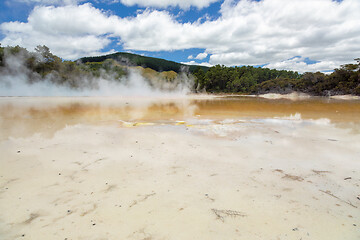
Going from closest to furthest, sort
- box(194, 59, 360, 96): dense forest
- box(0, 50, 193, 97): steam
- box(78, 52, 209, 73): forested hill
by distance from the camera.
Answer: box(0, 50, 193, 97): steam → box(194, 59, 360, 96): dense forest → box(78, 52, 209, 73): forested hill

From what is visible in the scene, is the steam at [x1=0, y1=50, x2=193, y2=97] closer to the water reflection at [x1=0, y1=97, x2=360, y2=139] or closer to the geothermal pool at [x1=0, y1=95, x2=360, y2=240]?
the water reflection at [x1=0, y1=97, x2=360, y2=139]

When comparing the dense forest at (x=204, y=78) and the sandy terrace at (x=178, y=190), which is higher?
the dense forest at (x=204, y=78)

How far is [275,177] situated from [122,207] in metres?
2.35

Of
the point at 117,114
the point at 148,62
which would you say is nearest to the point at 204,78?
the point at 117,114

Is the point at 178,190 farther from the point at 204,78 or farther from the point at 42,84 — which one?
the point at 204,78

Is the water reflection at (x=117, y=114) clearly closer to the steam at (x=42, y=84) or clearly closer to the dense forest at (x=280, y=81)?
the steam at (x=42, y=84)

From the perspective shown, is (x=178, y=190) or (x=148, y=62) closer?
(x=178, y=190)

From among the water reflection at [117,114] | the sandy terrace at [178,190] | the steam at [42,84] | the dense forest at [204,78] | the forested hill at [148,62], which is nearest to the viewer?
the sandy terrace at [178,190]

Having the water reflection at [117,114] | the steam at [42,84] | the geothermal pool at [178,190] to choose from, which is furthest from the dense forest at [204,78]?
the geothermal pool at [178,190]

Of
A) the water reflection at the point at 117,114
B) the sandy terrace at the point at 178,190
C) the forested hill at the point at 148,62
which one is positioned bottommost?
the sandy terrace at the point at 178,190

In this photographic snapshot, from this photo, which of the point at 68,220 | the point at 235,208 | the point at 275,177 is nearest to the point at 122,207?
the point at 68,220

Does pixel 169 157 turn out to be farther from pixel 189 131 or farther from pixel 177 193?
pixel 189 131

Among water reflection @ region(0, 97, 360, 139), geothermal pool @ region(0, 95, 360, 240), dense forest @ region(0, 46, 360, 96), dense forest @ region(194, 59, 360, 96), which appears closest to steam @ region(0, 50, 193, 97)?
dense forest @ region(0, 46, 360, 96)

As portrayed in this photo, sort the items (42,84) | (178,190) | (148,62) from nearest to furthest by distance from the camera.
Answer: (178,190) → (42,84) → (148,62)
